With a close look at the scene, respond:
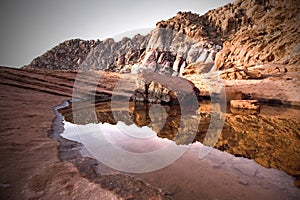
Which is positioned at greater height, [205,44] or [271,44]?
[205,44]

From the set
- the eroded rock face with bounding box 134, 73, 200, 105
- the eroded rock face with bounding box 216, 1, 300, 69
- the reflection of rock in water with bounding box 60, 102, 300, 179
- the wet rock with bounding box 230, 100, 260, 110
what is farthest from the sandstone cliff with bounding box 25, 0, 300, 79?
the reflection of rock in water with bounding box 60, 102, 300, 179

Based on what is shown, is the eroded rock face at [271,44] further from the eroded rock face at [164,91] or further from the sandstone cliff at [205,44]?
the eroded rock face at [164,91]

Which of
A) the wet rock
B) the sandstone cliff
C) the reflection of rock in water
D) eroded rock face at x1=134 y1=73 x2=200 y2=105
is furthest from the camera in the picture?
the sandstone cliff

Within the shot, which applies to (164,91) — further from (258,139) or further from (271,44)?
(271,44)

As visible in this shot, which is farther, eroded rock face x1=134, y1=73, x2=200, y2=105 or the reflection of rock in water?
eroded rock face x1=134, y1=73, x2=200, y2=105

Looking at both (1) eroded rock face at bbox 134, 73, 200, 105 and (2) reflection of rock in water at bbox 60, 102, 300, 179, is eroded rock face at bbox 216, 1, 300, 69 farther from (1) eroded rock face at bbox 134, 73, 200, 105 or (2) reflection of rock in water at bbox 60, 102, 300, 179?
(2) reflection of rock in water at bbox 60, 102, 300, 179

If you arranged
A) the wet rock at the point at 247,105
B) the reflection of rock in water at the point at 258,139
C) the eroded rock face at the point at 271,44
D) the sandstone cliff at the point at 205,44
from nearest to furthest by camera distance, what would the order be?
1. the reflection of rock in water at the point at 258,139
2. the wet rock at the point at 247,105
3. the eroded rock face at the point at 271,44
4. the sandstone cliff at the point at 205,44

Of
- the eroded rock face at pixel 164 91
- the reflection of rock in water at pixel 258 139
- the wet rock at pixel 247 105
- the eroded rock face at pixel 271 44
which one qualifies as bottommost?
the wet rock at pixel 247 105

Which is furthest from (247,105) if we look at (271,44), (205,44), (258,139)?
(205,44)

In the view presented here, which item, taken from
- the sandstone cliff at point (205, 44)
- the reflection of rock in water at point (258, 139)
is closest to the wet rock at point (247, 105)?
the reflection of rock in water at point (258, 139)

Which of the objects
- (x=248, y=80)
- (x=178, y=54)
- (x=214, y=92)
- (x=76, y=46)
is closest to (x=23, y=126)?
(x=214, y=92)

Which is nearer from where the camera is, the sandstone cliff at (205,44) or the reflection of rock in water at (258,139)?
the reflection of rock in water at (258,139)

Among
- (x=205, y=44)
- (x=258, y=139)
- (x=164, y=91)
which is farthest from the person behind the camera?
(x=205, y=44)

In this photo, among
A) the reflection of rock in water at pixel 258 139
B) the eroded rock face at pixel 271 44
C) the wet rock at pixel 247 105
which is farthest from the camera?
the eroded rock face at pixel 271 44
